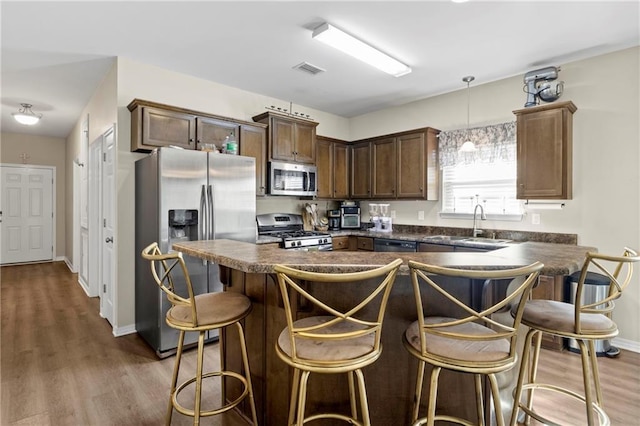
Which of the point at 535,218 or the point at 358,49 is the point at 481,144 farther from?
the point at 358,49

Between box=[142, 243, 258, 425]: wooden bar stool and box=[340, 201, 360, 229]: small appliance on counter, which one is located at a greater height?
box=[340, 201, 360, 229]: small appliance on counter

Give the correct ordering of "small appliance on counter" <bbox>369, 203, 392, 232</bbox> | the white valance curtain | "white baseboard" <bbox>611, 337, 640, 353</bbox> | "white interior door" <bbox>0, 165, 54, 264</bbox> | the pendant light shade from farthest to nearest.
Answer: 1. "white interior door" <bbox>0, 165, 54, 264</bbox>
2. "small appliance on counter" <bbox>369, 203, 392, 232</bbox>
3. the pendant light shade
4. the white valance curtain
5. "white baseboard" <bbox>611, 337, 640, 353</bbox>

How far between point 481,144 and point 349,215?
82.5 inches

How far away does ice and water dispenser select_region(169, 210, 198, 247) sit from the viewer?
3.05 metres

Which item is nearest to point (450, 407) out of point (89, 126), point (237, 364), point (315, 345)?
point (315, 345)

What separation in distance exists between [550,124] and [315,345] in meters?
3.33

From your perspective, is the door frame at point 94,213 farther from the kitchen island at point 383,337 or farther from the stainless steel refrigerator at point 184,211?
the kitchen island at point 383,337

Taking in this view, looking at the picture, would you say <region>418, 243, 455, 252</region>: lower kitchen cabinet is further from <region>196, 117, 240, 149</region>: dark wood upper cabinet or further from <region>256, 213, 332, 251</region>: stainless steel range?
<region>196, 117, 240, 149</region>: dark wood upper cabinet

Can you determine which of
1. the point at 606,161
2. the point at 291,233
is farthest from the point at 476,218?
the point at 291,233

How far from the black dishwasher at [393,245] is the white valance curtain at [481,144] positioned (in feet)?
3.94

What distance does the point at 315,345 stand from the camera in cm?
134

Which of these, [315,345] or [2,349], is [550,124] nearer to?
[315,345]

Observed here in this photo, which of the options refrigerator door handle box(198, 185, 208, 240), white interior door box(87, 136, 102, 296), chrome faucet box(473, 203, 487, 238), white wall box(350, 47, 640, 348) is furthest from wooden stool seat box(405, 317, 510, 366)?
white interior door box(87, 136, 102, 296)

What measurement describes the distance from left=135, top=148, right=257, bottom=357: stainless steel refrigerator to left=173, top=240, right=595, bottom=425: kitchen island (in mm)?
1279
